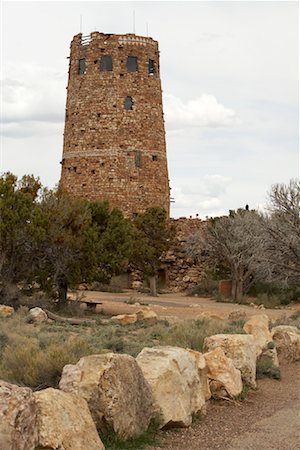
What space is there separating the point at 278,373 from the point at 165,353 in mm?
4170

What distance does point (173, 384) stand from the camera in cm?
841

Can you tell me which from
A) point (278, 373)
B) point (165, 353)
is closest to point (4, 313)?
point (278, 373)

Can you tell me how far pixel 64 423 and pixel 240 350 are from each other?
5272mm

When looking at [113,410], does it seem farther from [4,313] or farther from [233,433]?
[4,313]

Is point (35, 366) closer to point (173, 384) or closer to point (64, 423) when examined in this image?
point (173, 384)

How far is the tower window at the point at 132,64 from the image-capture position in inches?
1542

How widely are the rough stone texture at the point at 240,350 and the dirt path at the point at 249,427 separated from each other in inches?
11.5

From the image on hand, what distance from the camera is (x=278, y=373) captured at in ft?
40.7

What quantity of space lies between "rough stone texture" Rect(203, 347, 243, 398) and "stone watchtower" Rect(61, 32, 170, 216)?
28.0 m

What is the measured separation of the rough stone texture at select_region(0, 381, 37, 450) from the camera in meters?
5.78

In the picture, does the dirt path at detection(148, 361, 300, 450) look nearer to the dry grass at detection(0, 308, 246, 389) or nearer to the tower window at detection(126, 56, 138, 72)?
the dry grass at detection(0, 308, 246, 389)

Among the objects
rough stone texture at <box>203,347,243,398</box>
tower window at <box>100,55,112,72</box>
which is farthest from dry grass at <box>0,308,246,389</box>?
tower window at <box>100,55,112,72</box>

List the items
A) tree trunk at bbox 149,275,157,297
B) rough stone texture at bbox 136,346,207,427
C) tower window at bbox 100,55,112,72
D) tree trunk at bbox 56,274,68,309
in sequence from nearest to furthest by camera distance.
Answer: rough stone texture at bbox 136,346,207,427 → tree trunk at bbox 56,274,68,309 → tree trunk at bbox 149,275,157,297 → tower window at bbox 100,55,112,72

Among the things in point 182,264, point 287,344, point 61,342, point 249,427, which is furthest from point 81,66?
point 249,427
